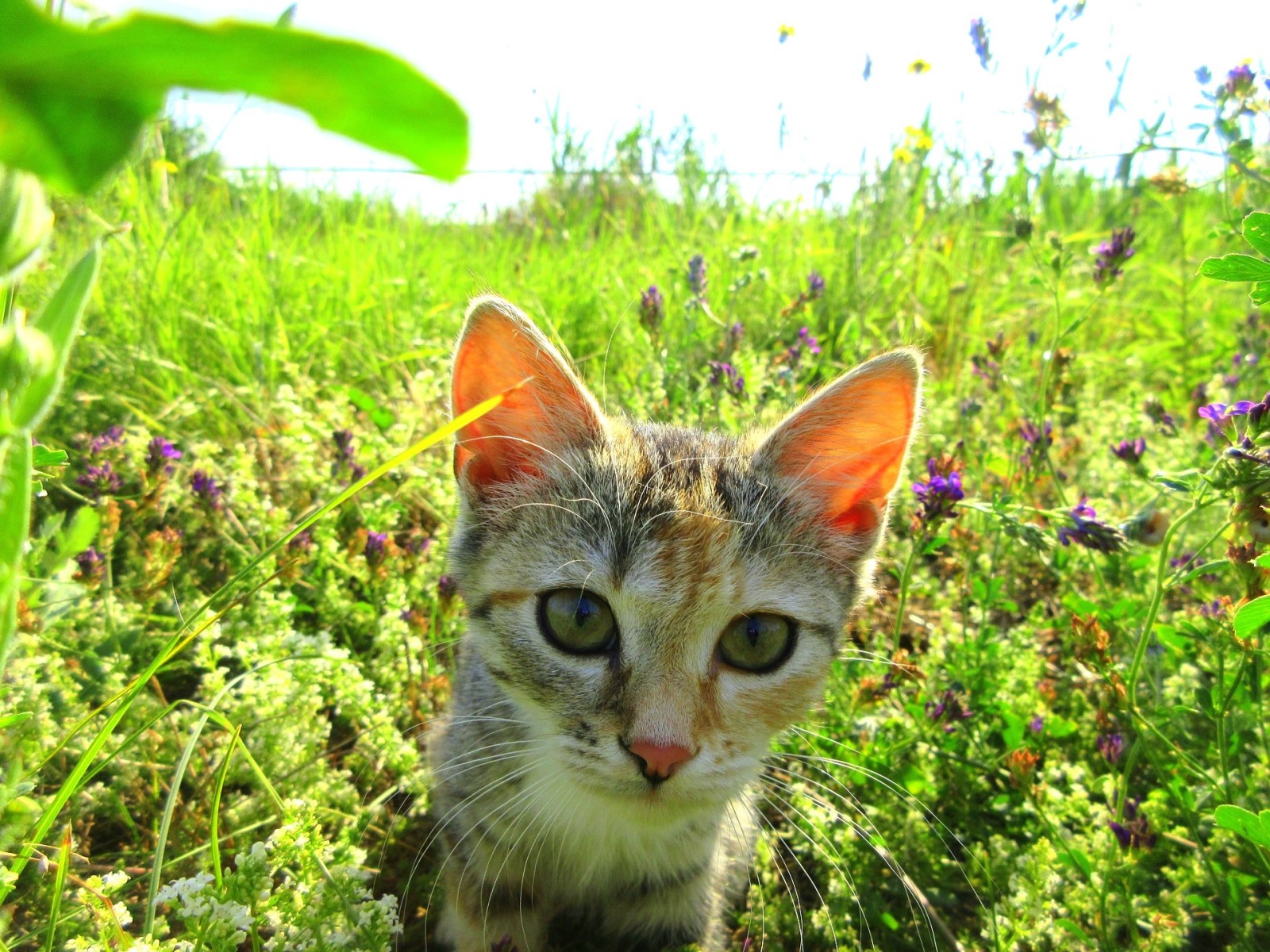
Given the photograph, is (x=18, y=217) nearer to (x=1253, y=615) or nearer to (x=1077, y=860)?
(x=1253, y=615)

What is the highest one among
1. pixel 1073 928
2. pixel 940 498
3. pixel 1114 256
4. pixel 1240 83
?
pixel 1240 83

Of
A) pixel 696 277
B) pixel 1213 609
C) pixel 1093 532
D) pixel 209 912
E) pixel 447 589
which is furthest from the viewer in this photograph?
pixel 696 277

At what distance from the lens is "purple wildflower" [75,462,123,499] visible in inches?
82.5

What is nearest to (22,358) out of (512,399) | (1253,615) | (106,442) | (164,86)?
(164,86)

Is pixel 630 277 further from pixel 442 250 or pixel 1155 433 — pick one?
pixel 1155 433

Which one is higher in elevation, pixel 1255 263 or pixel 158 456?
pixel 1255 263

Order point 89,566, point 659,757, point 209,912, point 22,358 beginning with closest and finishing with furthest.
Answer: point 22,358 < point 209,912 < point 659,757 < point 89,566

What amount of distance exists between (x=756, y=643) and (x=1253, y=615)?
0.82 m

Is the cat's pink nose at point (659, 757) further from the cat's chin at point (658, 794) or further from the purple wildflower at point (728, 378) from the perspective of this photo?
the purple wildflower at point (728, 378)

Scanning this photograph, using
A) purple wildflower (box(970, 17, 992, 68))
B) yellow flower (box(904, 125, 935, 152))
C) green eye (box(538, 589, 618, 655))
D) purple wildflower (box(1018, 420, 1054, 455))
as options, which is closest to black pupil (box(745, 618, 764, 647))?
green eye (box(538, 589, 618, 655))

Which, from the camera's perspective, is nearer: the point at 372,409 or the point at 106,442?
the point at 106,442

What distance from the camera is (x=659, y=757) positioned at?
1399mm

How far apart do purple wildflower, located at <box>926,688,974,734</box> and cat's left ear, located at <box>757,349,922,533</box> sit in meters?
0.49

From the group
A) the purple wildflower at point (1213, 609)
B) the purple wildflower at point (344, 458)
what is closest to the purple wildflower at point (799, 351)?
the purple wildflower at point (1213, 609)
